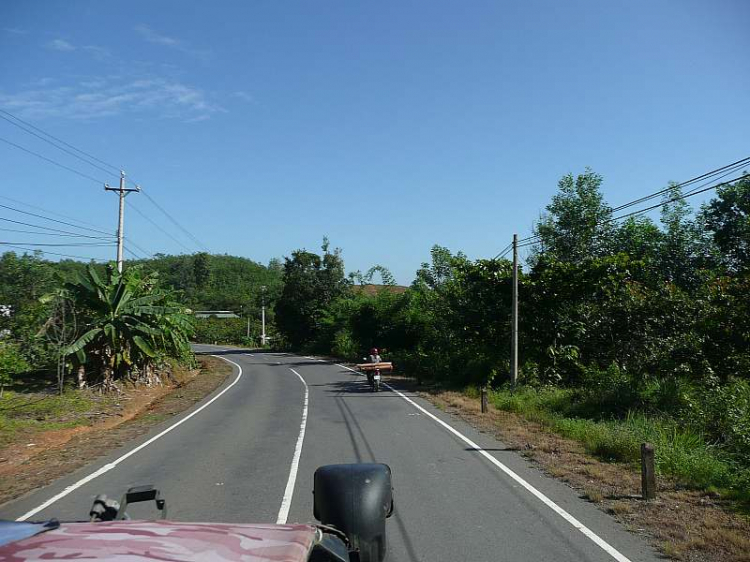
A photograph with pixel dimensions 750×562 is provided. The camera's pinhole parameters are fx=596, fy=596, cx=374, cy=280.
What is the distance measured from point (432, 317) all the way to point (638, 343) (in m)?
13.7

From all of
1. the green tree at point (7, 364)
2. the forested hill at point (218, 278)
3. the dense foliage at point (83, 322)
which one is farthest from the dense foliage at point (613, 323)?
the forested hill at point (218, 278)

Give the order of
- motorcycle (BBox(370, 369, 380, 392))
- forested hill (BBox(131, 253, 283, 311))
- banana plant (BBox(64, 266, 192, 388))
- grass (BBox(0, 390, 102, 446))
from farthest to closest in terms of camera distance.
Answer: forested hill (BBox(131, 253, 283, 311)), motorcycle (BBox(370, 369, 380, 392)), banana plant (BBox(64, 266, 192, 388)), grass (BBox(0, 390, 102, 446))

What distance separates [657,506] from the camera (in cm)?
773

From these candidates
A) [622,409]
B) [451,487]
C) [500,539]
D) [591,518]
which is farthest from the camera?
[622,409]

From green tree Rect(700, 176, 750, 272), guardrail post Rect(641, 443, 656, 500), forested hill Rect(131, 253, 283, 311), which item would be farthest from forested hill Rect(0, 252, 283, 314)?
guardrail post Rect(641, 443, 656, 500)

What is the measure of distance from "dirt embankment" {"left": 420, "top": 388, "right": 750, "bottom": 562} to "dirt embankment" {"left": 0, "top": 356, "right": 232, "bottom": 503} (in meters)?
8.56

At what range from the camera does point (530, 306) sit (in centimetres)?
2350

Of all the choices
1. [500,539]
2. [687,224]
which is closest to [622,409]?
[500,539]

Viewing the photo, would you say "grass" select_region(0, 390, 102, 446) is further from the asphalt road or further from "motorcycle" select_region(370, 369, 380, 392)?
"motorcycle" select_region(370, 369, 380, 392)

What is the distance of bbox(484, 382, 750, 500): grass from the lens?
8.95m

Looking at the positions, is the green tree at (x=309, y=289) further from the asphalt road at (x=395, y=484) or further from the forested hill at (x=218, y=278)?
the asphalt road at (x=395, y=484)

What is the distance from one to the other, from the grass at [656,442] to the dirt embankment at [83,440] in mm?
9919

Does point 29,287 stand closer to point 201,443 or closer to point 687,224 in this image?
point 201,443

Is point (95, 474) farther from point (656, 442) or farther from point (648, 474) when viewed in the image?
point (656, 442)
